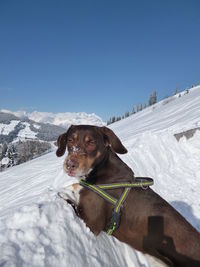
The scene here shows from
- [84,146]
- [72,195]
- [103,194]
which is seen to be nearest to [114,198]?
[103,194]

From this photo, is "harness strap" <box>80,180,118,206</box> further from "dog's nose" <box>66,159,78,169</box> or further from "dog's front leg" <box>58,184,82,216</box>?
"dog's nose" <box>66,159,78,169</box>

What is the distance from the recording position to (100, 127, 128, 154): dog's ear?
382 centimetres

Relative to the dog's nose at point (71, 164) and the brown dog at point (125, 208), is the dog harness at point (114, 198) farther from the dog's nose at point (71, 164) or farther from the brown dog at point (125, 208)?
the dog's nose at point (71, 164)

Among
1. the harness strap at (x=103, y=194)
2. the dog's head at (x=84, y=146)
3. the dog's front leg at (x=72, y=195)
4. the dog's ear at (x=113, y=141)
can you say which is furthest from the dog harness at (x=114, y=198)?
the dog's ear at (x=113, y=141)

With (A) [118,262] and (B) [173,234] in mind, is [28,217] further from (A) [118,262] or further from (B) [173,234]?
(B) [173,234]

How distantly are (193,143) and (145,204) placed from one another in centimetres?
911

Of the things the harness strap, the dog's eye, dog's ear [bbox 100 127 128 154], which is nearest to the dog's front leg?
the harness strap

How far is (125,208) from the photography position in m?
3.21

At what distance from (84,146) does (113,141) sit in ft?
1.77

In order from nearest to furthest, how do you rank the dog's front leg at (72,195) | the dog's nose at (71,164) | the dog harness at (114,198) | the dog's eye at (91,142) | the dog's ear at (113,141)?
the dog harness at (114,198) < the dog's nose at (71,164) < the dog's front leg at (72,195) < the dog's eye at (91,142) < the dog's ear at (113,141)

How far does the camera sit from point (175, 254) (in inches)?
113

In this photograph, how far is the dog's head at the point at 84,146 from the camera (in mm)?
3359

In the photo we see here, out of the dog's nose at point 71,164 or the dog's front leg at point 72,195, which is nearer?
the dog's nose at point 71,164

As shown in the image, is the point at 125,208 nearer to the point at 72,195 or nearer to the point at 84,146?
the point at 72,195
